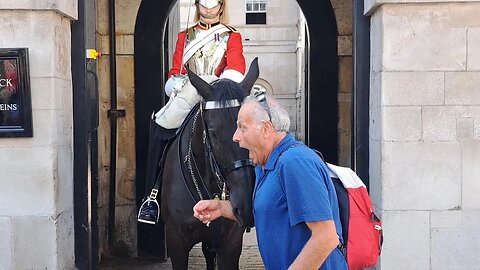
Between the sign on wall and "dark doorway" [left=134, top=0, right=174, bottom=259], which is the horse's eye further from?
"dark doorway" [left=134, top=0, right=174, bottom=259]

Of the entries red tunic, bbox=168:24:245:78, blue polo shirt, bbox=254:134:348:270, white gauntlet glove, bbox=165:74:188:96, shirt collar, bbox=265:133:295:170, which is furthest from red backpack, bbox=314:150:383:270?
red tunic, bbox=168:24:245:78

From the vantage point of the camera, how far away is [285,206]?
9.09 feet

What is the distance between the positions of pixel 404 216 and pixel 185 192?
1.55 meters

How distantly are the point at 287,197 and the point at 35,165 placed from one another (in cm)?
277

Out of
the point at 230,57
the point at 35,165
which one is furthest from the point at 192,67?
the point at 35,165

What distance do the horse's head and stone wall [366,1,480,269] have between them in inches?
44.7

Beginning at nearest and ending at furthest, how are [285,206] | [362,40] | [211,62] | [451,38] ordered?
[285,206] → [451,38] → [362,40] → [211,62]

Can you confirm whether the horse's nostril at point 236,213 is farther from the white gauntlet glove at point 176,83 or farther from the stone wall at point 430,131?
the white gauntlet glove at point 176,83

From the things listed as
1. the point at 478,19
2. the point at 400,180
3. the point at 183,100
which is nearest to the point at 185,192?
the point at 183,100

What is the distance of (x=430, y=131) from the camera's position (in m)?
4.80

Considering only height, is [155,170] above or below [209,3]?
below

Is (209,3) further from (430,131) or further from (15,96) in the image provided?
(430,131)

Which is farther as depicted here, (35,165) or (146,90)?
(146,90)

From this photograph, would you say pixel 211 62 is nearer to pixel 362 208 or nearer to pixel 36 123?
pixel 36 123
